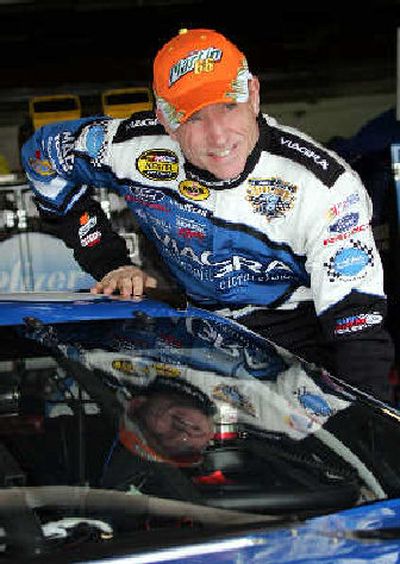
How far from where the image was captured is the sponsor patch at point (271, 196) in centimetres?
294

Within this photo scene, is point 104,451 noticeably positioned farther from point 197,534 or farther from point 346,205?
point 346,205

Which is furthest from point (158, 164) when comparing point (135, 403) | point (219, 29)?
point (219, 29)

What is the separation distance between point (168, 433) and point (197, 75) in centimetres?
107

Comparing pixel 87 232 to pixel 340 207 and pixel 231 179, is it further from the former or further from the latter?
pixel 340 207

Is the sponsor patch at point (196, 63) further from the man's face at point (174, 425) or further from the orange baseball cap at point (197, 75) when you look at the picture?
the man's face at point (174, 425)

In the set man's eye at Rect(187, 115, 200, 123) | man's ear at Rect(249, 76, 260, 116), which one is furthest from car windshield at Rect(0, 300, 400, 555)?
man's ear at Rect(249, 76, 260, 116)

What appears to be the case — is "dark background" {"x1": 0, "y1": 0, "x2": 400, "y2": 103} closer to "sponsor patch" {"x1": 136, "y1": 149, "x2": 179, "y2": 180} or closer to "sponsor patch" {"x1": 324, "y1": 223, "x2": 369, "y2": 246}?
"sponsor patch" {"x1": 136, "y1": 149, "x2": 179, "y2": 180}

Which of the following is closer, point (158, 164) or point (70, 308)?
point (70, 308)

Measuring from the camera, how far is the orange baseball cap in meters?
2.81

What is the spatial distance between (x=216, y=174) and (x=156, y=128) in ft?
1.09

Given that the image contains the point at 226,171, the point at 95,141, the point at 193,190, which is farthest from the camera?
the point at 95,141

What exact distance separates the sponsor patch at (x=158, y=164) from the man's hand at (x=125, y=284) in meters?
0.27

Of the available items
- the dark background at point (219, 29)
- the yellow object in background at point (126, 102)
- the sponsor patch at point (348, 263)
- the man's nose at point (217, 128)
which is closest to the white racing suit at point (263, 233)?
the sponsor patch at point (348, 263)

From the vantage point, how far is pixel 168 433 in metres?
2.10
